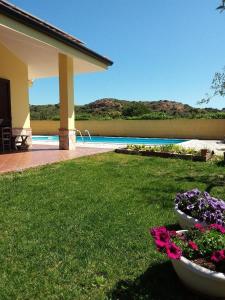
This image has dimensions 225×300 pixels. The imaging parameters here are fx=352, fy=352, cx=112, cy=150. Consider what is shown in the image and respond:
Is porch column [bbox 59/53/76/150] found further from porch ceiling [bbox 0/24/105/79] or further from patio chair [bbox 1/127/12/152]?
patio chair [bbox 1/127/12/152]

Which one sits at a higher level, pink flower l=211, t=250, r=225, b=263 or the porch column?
the porch column

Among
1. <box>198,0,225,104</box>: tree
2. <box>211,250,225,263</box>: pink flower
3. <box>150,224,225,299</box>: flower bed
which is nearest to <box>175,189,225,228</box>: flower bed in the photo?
<box>150,224,225,299</box>: flower bed

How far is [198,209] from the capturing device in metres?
4.32

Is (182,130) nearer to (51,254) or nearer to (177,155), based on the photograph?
(177,155)

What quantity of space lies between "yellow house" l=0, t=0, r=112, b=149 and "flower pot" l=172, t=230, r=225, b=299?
375 inches

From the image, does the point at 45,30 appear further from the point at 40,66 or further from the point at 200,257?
the point at 200,257

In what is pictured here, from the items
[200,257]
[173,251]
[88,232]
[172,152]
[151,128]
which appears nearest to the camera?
[173,251]

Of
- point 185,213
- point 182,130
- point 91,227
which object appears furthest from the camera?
point 182,130

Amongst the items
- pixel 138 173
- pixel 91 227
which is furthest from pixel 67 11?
pixel 91 227

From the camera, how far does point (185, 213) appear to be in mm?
4414

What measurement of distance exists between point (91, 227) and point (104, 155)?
294 inches

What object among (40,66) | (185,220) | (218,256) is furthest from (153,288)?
(40,66)

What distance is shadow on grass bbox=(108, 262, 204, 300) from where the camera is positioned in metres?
3.06

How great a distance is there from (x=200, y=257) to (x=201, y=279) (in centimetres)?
25
